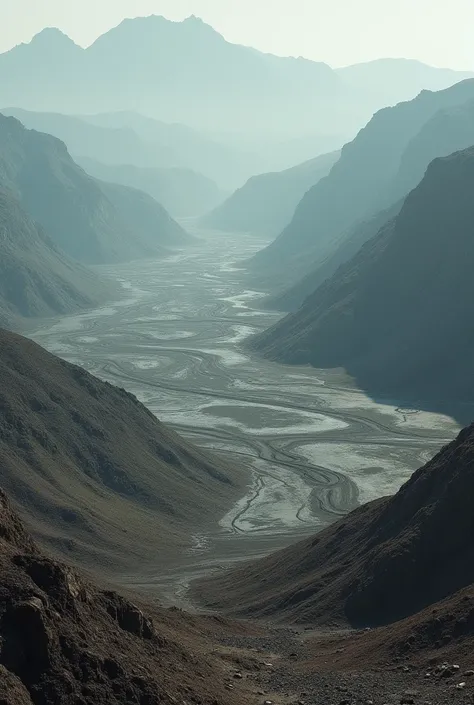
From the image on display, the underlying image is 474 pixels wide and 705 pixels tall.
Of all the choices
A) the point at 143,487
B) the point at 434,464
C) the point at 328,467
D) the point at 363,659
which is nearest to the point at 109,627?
the point at 363,659

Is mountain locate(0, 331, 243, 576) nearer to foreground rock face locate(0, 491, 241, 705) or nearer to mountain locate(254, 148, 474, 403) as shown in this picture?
foreground rock face locate(0, 491, 241, 705)

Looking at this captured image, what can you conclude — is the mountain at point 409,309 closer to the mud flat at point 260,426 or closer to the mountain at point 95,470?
the mud flat at point 260,426

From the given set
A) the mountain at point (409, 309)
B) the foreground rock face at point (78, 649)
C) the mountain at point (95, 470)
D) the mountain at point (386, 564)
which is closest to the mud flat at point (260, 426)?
the mountain at point (95, 470)

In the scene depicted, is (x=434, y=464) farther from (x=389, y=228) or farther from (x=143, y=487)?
(x=389, y=228)

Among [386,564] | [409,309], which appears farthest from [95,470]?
[409,309]

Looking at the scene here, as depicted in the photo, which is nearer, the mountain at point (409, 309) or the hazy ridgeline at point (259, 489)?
the hazy ridgeline at point (259, 489)

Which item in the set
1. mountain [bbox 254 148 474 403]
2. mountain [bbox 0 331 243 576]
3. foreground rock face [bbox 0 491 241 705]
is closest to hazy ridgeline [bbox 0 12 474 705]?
foreground rock face [bbox 0 491 241 705]

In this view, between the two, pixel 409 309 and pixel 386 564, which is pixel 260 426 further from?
pixel 386 564
